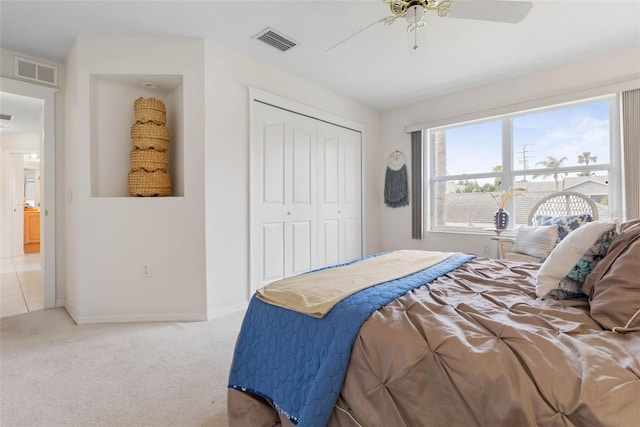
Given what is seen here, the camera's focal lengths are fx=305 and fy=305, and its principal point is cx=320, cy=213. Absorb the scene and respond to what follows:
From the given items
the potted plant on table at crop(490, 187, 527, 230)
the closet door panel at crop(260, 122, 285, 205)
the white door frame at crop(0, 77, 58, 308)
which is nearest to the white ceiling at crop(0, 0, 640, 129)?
the white door frame at crop(0, 77, 58, 308)

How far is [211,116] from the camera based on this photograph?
9.18ft

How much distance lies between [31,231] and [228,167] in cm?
664

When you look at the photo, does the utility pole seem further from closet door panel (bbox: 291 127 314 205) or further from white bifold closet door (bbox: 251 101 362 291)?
closet door panel (bbox: 291 127 314 205)

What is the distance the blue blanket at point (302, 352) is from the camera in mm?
998

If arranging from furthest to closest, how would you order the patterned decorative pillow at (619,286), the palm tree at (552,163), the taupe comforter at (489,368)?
the palm tree at (552,163) → the patterned decorative pillow at (619,286) → the taupe comforter at (489,368)

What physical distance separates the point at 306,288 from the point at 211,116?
2.12 m

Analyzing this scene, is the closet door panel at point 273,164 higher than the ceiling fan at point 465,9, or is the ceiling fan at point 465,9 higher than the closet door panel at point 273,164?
the ceiling fan at point 465,9

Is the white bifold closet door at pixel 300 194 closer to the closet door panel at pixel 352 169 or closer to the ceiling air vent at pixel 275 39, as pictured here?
the closet door panel at pixel 352 169

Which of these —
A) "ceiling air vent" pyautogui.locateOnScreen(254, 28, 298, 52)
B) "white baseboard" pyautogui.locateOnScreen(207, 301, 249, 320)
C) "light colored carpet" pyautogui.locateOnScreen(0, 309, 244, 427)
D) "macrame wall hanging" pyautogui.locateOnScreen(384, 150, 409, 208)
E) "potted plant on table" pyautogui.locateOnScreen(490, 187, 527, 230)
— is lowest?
"light colored carpet" pyautogui.locateOnScreen(0, 309, 244, 427)

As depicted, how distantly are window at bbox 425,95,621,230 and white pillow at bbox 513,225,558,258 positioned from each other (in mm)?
832

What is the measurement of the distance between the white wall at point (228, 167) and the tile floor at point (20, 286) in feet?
6.39

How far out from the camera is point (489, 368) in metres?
0.79

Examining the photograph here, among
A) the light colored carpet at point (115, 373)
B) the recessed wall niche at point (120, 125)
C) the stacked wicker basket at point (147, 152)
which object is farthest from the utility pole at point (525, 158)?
the stacked wicker basket at point (147, 152)

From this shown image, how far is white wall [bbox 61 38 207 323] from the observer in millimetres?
2656
